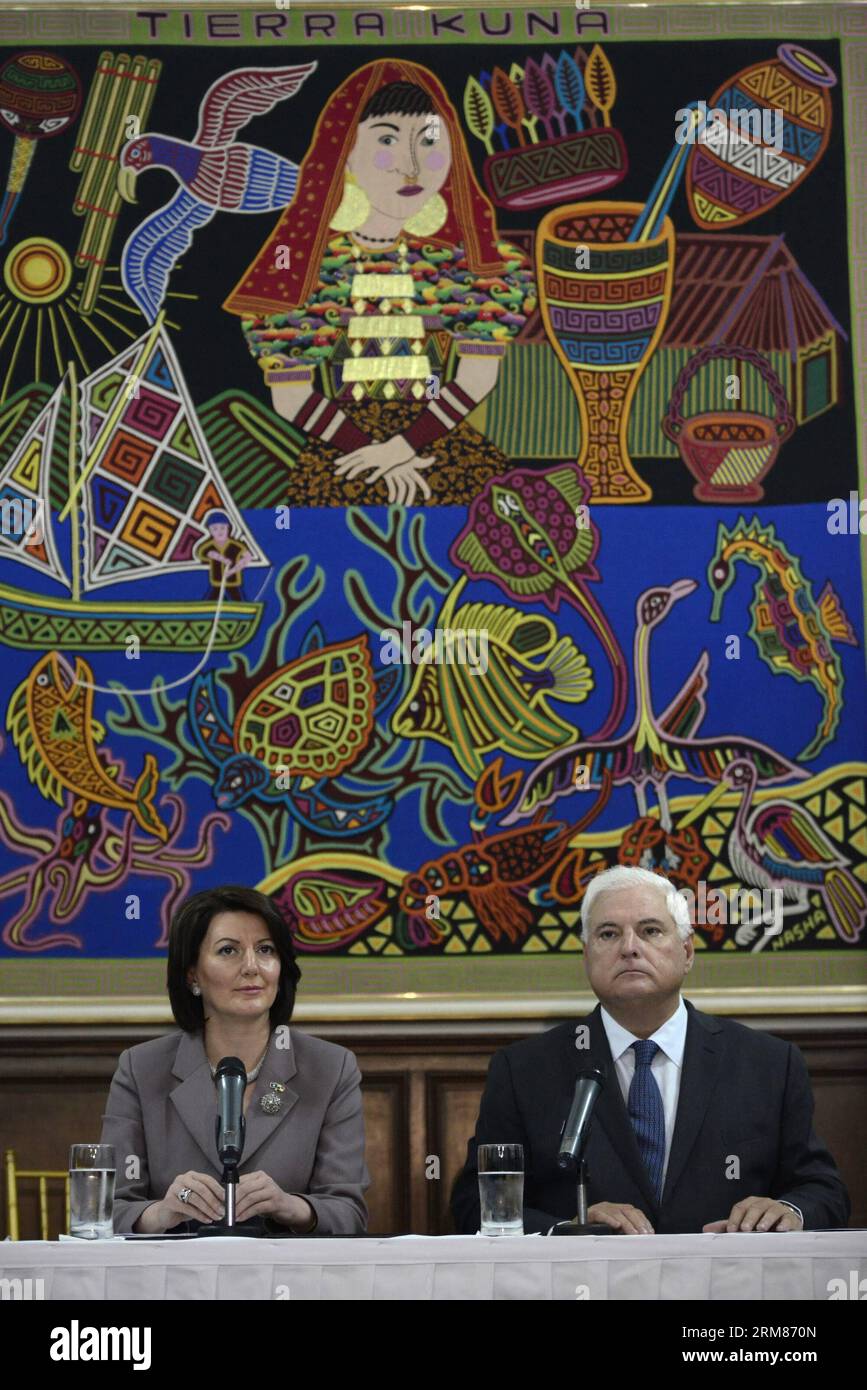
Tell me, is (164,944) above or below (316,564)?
below

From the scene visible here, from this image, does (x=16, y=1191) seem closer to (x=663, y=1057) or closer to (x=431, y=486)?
(x=663, y=1057)

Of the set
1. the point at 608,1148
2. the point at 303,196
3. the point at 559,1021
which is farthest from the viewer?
the point at 303,196

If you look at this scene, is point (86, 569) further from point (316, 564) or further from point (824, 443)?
point (824, 443)

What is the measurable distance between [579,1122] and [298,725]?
215 centimetres

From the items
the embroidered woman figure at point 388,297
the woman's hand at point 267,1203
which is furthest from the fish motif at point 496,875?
the woman's hand at point 267,1203

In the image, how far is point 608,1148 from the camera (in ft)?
11.0

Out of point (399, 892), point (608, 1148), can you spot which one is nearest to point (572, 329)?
point (399, 892)

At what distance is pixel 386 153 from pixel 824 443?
1.47 metres

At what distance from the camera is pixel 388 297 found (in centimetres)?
494

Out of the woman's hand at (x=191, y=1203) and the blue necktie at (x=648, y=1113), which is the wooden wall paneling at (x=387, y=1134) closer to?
the blue necktie at (x=648, y=1113)

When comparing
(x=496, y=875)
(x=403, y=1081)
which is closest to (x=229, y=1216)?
(x=403, y=1081)

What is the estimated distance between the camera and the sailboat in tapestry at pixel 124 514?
482 cm

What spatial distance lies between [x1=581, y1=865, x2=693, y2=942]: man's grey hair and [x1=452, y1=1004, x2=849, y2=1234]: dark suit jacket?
0.18 m

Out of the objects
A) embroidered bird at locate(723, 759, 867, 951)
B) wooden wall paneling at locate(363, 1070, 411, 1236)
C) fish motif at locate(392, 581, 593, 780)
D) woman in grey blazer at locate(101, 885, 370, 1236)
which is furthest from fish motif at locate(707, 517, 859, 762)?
woman in grey blazer at locate(101, 885, 370, 1236)
